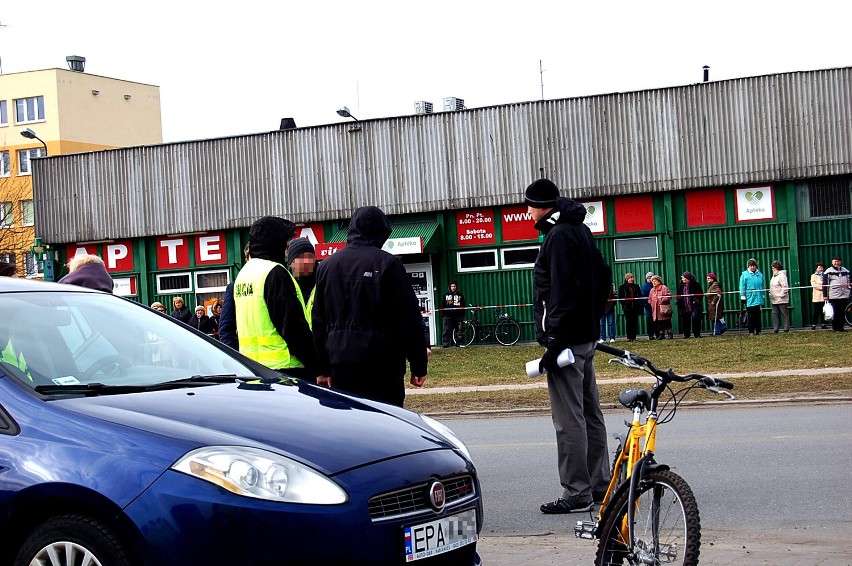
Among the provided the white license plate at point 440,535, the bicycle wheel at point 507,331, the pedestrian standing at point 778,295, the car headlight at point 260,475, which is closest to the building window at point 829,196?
the pedestrian standing at point 778,295

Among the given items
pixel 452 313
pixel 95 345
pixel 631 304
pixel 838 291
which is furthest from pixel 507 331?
pixel 95 345

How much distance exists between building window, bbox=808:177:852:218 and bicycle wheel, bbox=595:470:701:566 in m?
28.9

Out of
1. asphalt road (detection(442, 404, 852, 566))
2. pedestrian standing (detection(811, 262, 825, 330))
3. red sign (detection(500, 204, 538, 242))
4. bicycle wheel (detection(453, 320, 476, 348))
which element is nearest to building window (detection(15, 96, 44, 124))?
red sign (detection(500, 204, 538, 242))

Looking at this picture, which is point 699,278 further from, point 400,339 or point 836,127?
point 400,339

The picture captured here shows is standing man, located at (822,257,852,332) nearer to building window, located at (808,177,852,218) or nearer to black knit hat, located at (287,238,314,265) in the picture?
building window, located at (808,177,852,218)

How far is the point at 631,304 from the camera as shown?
30891 millimetres

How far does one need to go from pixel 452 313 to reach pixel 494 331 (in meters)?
1.29

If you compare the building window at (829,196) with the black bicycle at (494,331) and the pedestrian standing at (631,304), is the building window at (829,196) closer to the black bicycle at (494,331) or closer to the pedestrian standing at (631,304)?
the pedestrian standing at (631,304)

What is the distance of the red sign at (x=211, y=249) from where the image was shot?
38.9m

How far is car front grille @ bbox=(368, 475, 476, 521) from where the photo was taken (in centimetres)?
475

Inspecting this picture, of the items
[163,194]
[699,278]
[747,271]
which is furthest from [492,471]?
[163,194]

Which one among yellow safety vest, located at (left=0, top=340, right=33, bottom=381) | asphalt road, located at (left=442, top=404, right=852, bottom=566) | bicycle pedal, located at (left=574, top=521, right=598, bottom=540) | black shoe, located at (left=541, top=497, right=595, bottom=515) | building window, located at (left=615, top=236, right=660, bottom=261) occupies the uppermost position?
building window, located at (left=615, top=236, right=660, bottom=261)

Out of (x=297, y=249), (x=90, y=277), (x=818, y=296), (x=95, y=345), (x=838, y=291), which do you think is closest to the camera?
(x=95, y=345)

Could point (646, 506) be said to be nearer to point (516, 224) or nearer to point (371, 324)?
point (371, 324)
